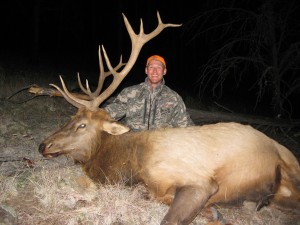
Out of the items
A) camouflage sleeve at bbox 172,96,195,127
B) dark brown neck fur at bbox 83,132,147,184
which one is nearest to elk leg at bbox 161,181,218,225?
dark brown neck fur at bbox 83,132,147,184

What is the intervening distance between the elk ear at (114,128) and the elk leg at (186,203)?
1.05 m

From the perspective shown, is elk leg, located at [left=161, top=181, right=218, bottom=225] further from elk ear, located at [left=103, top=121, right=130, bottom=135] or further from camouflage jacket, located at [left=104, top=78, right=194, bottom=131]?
camouflage jacket, located at [left=104, top=78, right=194, bottom=131]

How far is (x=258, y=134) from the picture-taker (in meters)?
4.32

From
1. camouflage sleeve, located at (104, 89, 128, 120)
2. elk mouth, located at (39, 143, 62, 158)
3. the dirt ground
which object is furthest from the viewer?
camouflage sleeve, located at (104, 89, 128, 120)

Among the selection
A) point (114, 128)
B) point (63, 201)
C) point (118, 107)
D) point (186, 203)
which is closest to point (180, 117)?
point (118, 107)

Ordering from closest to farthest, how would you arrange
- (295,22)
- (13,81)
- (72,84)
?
(13,81), (295,22), (72,84)

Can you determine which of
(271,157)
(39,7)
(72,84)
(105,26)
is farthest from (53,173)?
(105,26)

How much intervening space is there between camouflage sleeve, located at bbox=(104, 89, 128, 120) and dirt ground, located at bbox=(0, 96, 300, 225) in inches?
36.5

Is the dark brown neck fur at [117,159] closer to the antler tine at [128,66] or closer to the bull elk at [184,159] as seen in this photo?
the bull elk at [184,159]

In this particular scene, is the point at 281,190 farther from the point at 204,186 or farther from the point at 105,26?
the point at 105,26

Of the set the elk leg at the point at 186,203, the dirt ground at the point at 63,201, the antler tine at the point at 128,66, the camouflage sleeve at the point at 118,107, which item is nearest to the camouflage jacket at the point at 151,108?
the camouflage sleeve at the point at 118,107

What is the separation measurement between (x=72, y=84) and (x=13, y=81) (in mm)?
1692

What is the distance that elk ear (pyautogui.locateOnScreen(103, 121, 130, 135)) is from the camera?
13.5 feet

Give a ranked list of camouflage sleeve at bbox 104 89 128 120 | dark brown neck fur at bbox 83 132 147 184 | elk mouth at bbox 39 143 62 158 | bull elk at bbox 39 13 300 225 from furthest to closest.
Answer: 1. camouflage sleeve at bbox 104 89 128 120
2. elk mouth at bbox 39 143 62 158
3. dark brown neck fur at bbox 83 132 147 184
4. bull elk at bbox 39 13 300 225
